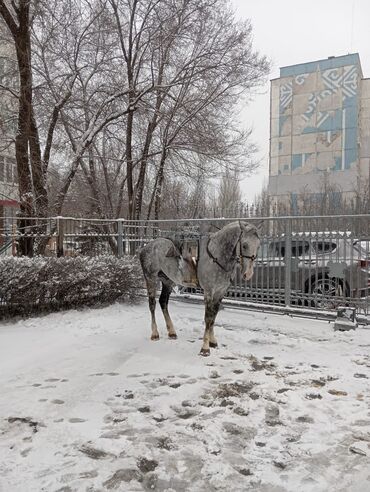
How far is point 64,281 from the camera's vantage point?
26.7 ft

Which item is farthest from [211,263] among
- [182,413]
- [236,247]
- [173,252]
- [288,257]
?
[288,257]

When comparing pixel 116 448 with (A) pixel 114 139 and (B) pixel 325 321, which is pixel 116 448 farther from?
(A) pixel 114 139

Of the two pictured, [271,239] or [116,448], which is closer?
[116,448]

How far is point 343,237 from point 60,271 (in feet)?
17.5

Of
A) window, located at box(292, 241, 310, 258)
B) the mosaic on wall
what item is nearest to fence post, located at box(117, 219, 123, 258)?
window, located at box(292, 241, 310, 258)

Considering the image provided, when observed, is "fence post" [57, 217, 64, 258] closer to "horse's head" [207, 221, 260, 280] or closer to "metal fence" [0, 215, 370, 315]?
"metal fence" [0, 215, 370, 315]

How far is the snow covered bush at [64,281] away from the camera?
7.70 metres

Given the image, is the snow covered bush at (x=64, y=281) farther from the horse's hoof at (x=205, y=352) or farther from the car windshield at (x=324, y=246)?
the car windshield at (x=324, y=246)

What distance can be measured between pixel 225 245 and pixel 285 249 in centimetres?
300

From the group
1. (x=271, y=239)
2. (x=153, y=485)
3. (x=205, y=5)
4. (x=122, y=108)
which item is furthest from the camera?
(x=122, y=108)

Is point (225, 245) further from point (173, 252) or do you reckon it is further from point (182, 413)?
point (182, 413)

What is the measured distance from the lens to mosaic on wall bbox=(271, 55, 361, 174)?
2430 inches

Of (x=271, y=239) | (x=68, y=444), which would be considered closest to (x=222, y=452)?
(x=68, y=444)

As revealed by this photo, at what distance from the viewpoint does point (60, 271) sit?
813cm
